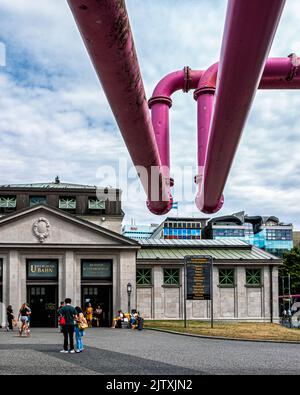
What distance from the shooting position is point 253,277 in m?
57.0

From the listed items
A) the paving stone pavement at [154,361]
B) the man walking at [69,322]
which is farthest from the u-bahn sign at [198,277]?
the man walking at [69,322]

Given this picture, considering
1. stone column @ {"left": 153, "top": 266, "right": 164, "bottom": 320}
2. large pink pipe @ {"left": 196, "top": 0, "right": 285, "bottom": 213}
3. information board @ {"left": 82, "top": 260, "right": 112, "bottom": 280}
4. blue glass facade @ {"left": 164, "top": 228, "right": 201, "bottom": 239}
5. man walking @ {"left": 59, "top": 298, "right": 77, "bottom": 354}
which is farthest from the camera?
blue glass facade @ {"left": 164, "top": 228, "right": 201, "bottom": 239}

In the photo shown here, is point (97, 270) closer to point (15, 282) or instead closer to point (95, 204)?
point (15, 282)

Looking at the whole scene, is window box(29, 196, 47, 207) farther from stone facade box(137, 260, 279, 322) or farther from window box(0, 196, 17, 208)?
stone facade box(137, 260, 279, 322)

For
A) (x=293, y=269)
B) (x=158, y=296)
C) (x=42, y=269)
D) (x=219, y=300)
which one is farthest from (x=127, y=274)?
(x=293, y=269)

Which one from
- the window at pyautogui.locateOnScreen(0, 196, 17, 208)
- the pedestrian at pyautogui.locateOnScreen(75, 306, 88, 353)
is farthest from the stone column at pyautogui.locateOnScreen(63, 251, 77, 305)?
the pedestrian at pyautogui.locateOnScreen(75, 306, 88, 353)

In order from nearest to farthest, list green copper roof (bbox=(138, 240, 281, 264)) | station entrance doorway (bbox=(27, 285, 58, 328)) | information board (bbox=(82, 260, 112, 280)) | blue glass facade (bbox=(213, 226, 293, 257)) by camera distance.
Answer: station entrance doorway (bbox=(27, 285, 58, 328)) → information board (bbox=(82, 260, 112, 280)) → green copper roof (bbox=(138, 240, 281, 264)) → blue glass facade (bbox=(213, 226, 293, 257))

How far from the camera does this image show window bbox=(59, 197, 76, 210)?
5925 centimetres

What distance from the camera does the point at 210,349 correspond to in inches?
867

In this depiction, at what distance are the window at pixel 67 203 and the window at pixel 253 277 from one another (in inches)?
761

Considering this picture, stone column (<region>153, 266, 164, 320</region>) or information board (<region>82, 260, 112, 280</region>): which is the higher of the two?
information board (<region>82, 260, 112, 280</region>)

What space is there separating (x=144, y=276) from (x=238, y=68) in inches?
2088

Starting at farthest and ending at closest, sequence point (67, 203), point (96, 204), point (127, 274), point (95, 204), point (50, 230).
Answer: point (96, 204)
point (95, 204)
point (67, 203)
point (127, 274)
point (50, 230)

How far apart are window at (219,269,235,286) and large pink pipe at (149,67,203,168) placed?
51.6 metres
